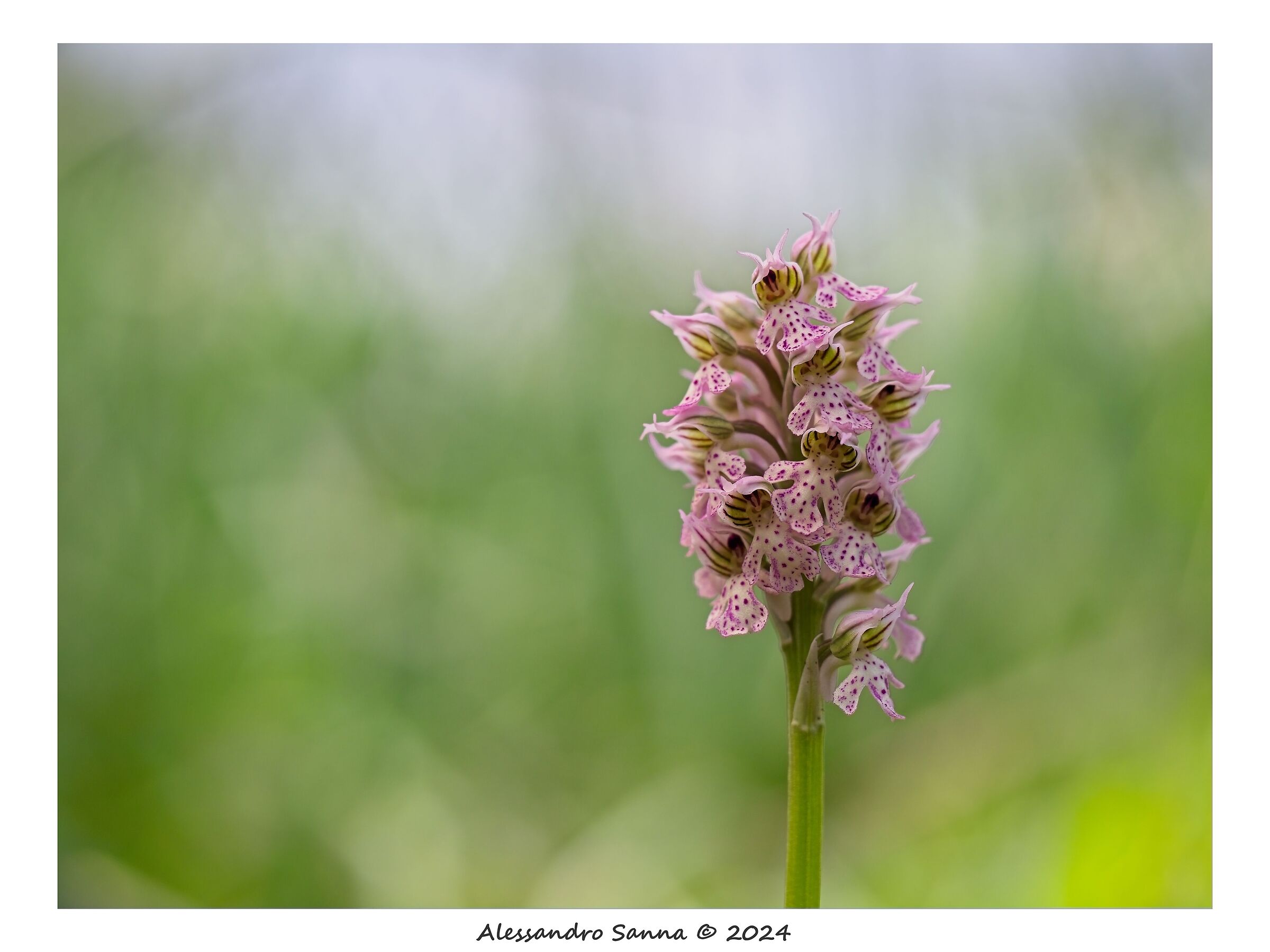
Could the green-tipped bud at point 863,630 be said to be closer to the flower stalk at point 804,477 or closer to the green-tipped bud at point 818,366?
the flower stalk at point 804,477

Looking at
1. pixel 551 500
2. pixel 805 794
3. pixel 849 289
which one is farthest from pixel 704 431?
pixel 551 500

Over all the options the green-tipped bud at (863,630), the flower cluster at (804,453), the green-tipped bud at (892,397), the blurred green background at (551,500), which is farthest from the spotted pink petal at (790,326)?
the blurred green background at (551,500)

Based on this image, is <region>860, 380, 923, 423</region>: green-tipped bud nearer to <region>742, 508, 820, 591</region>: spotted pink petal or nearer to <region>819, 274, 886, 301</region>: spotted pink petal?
<region>819, 274, 886, 301</region>: spotted pink petal

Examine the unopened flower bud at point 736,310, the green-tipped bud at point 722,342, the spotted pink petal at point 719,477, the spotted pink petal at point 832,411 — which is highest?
the unopened flower bud at point 736,310

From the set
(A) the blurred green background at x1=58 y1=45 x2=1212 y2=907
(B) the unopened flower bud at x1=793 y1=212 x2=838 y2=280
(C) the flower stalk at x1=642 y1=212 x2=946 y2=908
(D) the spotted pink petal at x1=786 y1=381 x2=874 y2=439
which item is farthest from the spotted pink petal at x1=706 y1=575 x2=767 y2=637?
(A) the blurred green background at x1=58 y1=45 x2=1212 y2=907

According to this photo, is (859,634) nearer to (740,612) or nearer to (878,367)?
(740,612)

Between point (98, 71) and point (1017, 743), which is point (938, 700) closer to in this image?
point (1017, 743)
